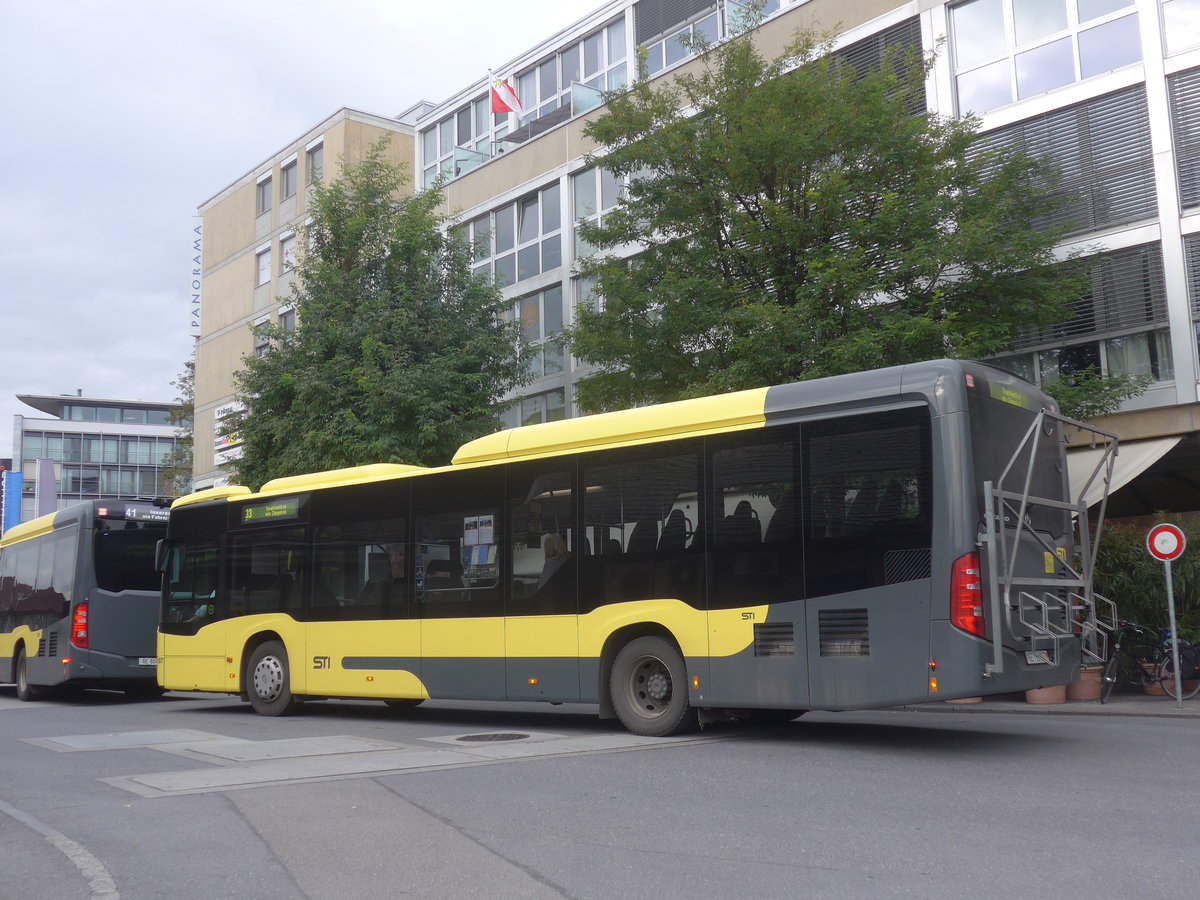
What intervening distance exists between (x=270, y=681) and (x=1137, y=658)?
1135cm

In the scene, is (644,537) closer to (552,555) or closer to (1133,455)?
(552,555)

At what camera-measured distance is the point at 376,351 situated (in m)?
23.1

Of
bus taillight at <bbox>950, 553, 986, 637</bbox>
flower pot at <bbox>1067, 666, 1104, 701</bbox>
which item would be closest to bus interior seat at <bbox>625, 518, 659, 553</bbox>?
bus taillight at <bbox>950, 553, 986, 637</bbox>

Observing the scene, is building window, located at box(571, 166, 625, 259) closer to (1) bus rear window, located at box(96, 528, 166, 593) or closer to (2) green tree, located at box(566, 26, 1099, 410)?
(2) green tree, located at box(566, 26, 1099, 410)

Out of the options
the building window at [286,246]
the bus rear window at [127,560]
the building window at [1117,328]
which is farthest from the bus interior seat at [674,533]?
the building window at [286,246]

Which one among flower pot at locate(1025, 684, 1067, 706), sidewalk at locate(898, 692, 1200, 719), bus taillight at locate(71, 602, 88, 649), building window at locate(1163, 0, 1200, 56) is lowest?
sidewalk at locate(898, 692, 1200, 719)

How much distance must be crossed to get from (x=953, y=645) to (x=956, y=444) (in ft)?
5.10

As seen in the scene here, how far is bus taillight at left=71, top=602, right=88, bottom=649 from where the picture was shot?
17.9 meters

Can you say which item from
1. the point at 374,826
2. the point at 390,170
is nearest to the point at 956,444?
the point at 374,826

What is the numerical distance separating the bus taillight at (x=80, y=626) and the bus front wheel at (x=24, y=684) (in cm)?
215

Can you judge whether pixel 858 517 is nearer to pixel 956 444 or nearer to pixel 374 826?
pixel 956 444

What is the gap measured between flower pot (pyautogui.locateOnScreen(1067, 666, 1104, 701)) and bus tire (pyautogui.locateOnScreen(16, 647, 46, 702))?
641 inches

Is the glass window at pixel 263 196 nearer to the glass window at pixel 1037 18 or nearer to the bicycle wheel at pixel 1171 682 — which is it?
the glass window at pixel 1037 18

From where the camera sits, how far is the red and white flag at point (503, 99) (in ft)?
105
